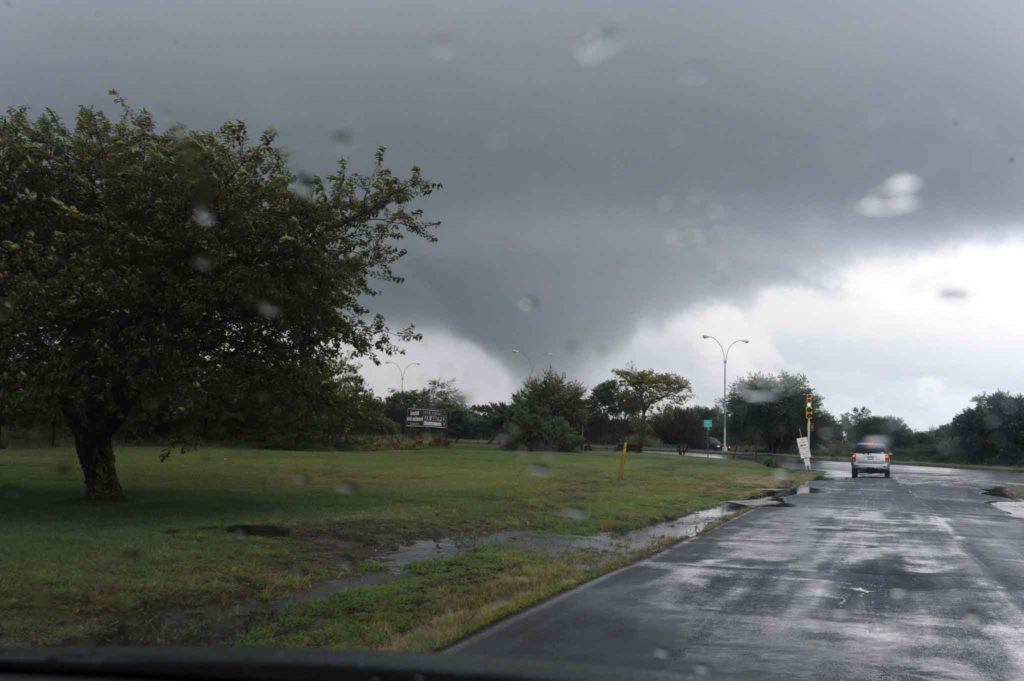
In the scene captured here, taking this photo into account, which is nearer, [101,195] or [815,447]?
[101,195]

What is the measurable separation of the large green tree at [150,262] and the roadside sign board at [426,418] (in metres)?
52.6

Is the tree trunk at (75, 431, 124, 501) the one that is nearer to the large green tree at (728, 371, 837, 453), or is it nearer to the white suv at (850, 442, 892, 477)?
the white suv at (850, 442, 892, 477)

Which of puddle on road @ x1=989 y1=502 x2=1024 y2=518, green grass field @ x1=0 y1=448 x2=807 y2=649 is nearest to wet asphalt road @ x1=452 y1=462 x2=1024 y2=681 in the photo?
green grass field @ x1=0 y1=448 x2=807 y2=649

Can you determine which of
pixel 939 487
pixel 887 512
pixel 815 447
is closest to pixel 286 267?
pixel 887 512

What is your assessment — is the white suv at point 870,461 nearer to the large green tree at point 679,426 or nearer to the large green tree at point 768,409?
the large green tree at point 768,409

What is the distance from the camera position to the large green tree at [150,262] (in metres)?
14.5

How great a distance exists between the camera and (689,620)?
7969 millimetres

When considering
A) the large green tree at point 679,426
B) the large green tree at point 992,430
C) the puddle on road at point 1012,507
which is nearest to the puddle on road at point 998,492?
the puddle on road at point 1012,507

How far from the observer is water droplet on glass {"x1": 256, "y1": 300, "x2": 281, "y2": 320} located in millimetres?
15602

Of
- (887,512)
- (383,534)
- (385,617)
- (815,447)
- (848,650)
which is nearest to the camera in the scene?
(848,650)

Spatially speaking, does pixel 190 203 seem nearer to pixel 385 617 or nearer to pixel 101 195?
pixel 101 195

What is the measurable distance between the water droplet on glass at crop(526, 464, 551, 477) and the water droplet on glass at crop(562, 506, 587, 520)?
12754mm

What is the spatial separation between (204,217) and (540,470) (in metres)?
23.1

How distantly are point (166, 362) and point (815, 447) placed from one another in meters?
81.4
